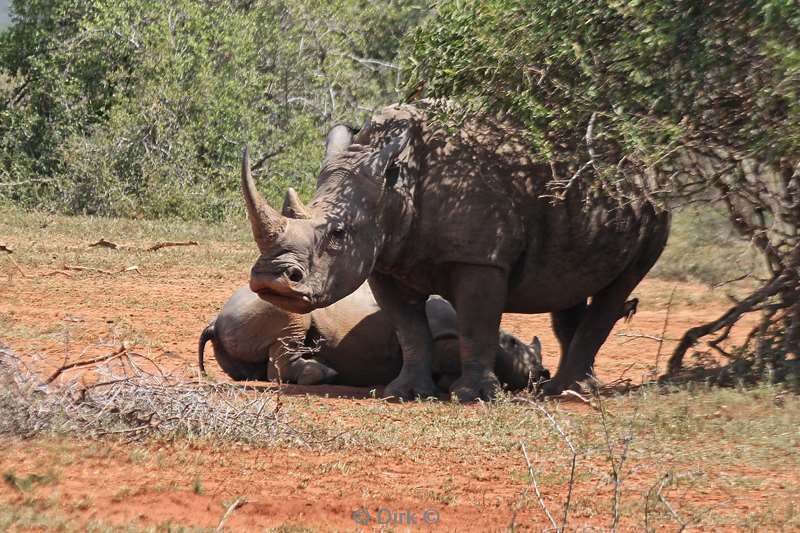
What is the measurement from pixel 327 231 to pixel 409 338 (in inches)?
41.7

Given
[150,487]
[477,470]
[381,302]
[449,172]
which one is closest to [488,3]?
[449,172]

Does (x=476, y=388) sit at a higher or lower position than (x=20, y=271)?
higher

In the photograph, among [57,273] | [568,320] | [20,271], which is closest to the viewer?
[568,320]

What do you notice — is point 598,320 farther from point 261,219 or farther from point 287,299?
point 261,219

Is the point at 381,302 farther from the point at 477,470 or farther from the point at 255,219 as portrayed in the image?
the point at 477,470

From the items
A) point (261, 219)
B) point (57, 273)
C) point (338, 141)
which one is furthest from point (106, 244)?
point (261, 219)

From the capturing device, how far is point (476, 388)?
819 cm

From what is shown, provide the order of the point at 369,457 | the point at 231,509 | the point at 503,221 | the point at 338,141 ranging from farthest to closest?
the point at 338,141, the point at 503,221, the point at 369,457, the point at 231,509

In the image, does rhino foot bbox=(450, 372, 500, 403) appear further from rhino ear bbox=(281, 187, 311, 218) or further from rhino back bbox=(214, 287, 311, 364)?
rhino ear bbox=(281, 187, 311, 218)

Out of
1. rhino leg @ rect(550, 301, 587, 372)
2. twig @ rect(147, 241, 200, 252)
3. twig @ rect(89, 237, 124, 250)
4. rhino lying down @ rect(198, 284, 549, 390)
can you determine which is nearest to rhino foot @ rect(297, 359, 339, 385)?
rhino lying down @ rect(198, 284, 549, 390)

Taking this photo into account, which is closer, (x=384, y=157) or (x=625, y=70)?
(x=625, y=70)

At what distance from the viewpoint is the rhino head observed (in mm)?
7434

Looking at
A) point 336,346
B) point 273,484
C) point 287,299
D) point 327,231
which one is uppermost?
point 327,231

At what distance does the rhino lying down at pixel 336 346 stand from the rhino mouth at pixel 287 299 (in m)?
1.18
